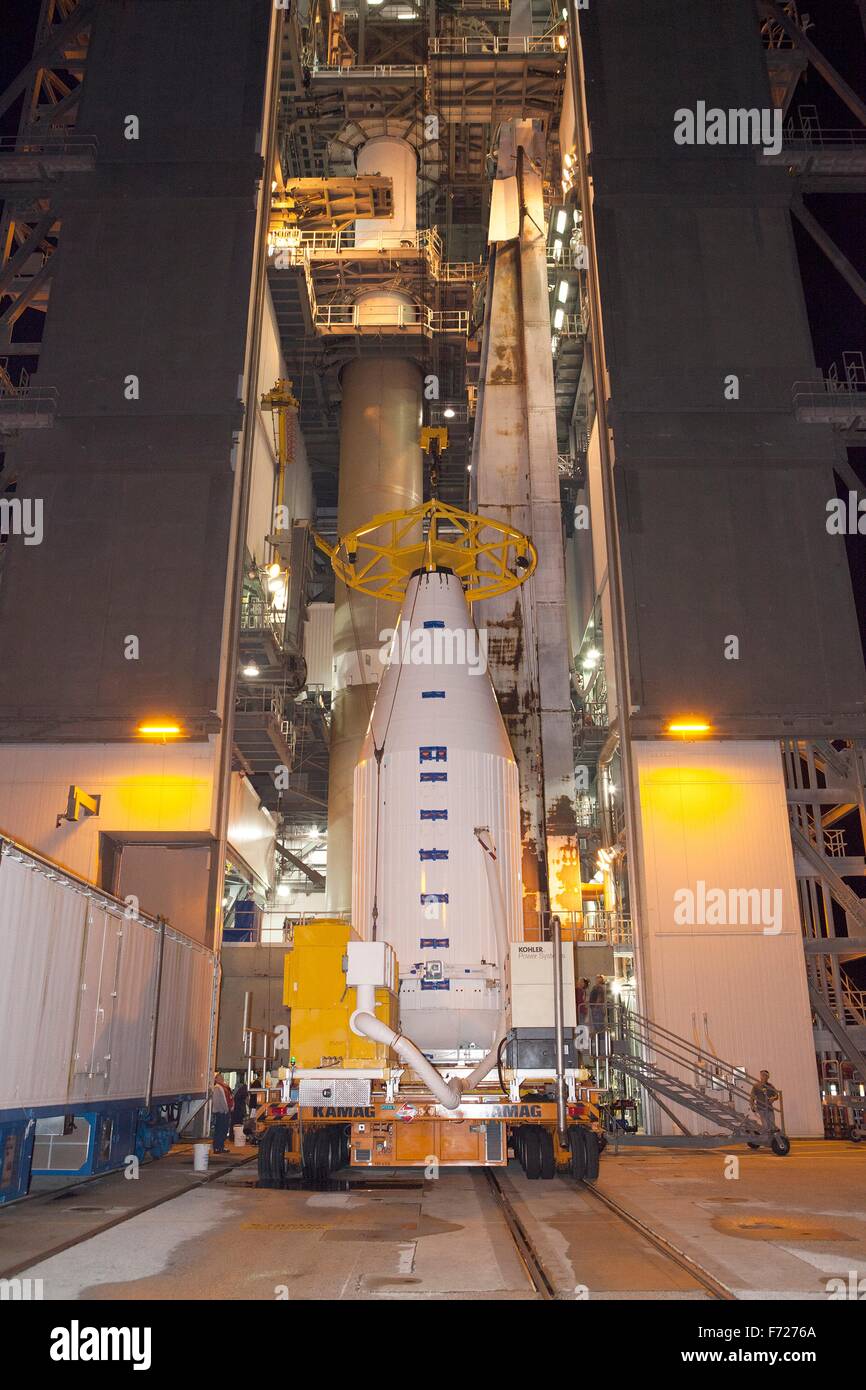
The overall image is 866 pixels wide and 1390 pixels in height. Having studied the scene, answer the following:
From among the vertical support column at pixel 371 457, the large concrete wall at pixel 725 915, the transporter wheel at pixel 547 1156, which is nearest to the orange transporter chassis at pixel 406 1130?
the transporter wheel at pixel 547 1156

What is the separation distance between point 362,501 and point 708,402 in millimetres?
15420

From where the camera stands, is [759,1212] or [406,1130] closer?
[759,1212]

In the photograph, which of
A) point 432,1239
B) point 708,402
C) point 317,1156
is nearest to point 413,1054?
point 317,1156

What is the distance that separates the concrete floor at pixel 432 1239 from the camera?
6875 mm

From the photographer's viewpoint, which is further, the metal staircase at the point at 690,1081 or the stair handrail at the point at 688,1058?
the stair handrail at the point at 688,1058

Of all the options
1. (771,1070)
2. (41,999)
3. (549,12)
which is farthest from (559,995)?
(549,12)

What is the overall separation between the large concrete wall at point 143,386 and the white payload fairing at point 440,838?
8.23 metres

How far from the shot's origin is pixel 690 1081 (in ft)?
69.7

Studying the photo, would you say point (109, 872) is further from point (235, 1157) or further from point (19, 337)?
point (19, 337)

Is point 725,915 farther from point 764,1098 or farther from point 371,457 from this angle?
point 371,457

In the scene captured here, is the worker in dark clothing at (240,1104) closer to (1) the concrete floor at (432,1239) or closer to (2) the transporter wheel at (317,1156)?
(1) the concrete floor at (432,1239)

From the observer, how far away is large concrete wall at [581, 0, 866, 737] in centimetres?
2422

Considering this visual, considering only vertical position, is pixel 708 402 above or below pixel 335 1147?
above
